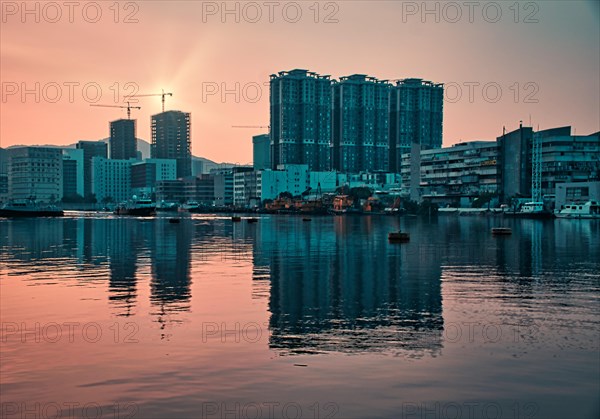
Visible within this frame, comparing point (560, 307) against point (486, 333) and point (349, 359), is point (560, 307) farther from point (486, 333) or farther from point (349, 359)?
point (349, 359)

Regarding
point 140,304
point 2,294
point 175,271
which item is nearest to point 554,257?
point 175,271

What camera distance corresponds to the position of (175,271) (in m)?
51.5

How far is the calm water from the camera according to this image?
62.8 feet

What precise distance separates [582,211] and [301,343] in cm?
17467

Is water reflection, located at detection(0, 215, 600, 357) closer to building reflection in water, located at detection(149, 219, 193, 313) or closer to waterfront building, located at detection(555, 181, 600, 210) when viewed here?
building reflection in water, located at detection(149, 219, 193, 313)

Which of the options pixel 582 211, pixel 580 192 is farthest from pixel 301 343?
pixel 580 192

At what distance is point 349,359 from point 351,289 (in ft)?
56.7

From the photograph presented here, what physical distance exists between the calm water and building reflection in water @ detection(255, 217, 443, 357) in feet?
0.42

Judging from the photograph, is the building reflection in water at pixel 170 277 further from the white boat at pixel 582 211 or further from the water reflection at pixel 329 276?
the white boat at pixel 582 211

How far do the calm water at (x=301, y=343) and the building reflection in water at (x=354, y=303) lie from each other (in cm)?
13

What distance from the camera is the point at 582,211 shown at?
7185 inches

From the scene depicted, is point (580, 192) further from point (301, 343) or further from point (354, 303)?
point (301, 343)

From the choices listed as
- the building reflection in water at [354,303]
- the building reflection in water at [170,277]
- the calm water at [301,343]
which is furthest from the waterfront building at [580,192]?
the calm water at [301,343]

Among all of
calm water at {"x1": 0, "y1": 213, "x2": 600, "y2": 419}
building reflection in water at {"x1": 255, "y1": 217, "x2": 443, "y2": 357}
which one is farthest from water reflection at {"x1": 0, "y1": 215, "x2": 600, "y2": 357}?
calm water at {"x1": 0, "y1": 213, "x2": 600, "y2": 419}
